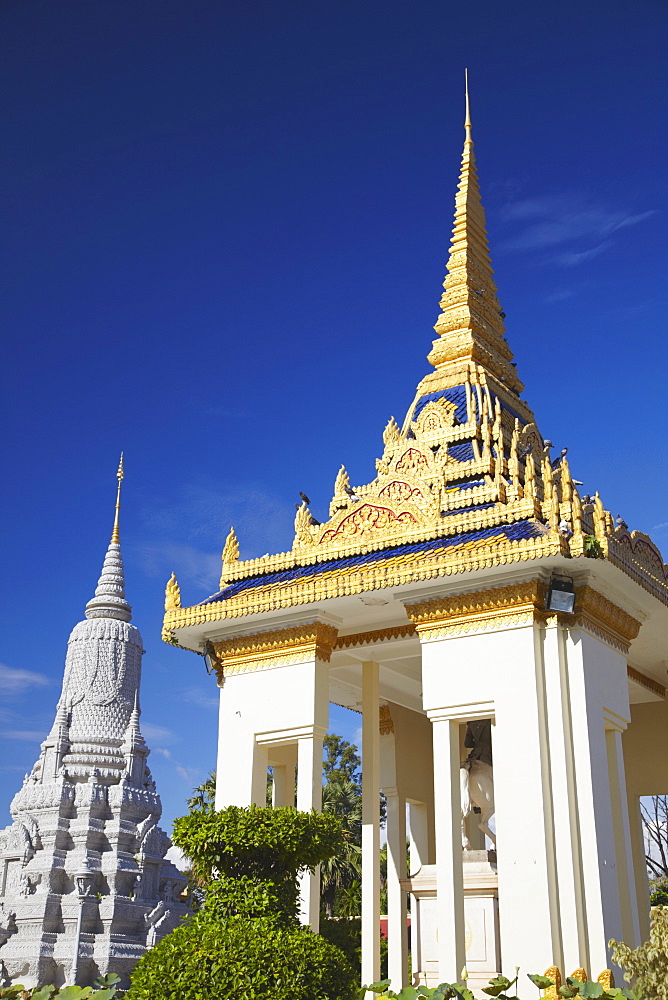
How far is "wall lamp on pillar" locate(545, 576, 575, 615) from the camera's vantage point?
11.8 meters

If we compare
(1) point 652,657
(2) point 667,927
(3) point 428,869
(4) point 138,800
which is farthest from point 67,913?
(2) point 667,927

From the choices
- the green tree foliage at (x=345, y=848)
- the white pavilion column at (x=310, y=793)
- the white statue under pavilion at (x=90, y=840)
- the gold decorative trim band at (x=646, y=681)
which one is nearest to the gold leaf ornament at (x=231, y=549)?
the white pavilion column at (x=310, y=793)

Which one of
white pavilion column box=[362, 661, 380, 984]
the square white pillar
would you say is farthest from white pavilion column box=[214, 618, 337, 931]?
the square white pillar

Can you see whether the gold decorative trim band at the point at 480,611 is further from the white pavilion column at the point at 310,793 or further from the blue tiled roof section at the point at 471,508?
the white pavilion column at the point at 310,793

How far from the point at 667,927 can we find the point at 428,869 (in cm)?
699

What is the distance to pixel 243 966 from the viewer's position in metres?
8.40

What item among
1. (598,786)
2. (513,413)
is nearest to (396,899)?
(598,786)

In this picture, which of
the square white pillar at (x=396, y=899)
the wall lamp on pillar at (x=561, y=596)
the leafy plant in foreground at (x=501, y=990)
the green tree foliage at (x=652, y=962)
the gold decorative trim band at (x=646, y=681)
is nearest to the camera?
the leafy plant in foreground at (x=501, y=990)

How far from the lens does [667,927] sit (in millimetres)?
8320

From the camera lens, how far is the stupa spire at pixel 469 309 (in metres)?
17.0

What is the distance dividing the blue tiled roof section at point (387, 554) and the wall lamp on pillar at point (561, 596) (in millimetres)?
620

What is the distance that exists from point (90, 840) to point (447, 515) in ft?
73.9

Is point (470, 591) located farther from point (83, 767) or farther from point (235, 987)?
point (83, 767)

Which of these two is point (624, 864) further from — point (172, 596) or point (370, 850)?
point (172, 596)
